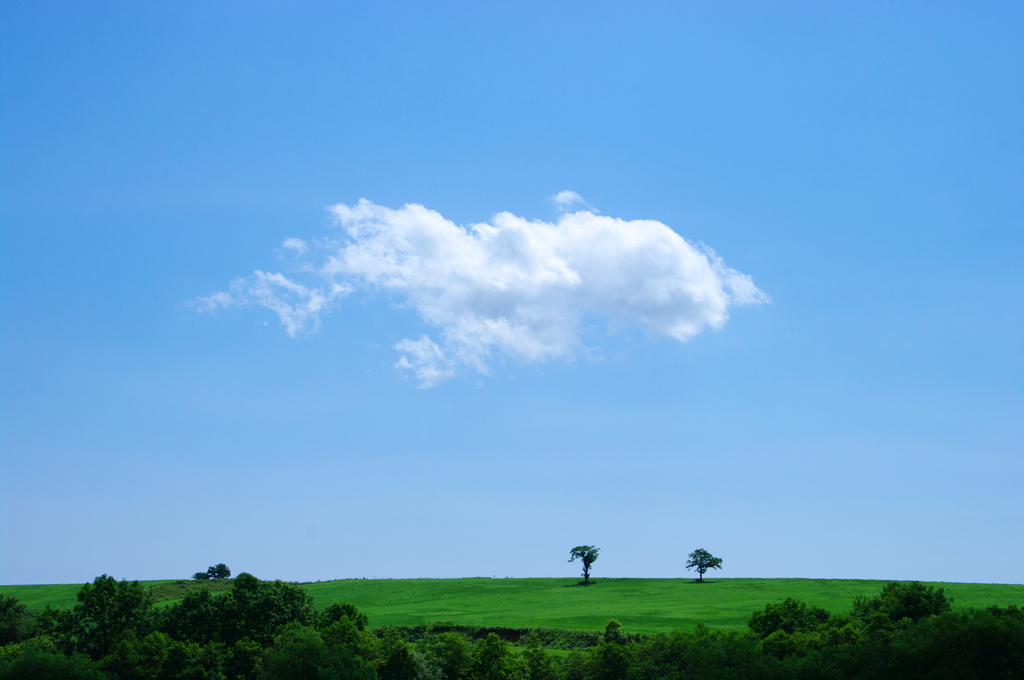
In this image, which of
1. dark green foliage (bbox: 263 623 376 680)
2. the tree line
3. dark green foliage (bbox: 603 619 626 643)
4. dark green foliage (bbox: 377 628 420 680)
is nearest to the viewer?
the tree line

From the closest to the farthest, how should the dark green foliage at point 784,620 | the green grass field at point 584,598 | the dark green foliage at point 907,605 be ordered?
the dark green foliage at point 784,620 < the dark green foliage at point 907,605 < the green grass field at point 584,598

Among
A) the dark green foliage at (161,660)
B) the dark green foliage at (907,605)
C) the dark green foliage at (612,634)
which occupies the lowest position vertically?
the dark green foliage at (161,660)

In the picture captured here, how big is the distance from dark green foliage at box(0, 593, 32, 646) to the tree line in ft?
31.2

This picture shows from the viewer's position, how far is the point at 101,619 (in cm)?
9669

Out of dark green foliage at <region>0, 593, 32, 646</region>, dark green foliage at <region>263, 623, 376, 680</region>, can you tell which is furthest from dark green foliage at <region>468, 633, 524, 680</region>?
dark green foliage at <region>0, 593, 32, 646</region>

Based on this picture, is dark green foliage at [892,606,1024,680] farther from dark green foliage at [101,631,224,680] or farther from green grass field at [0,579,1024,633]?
dark green foliage at [101,631,224,680]

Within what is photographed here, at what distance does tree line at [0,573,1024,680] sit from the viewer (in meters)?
74.9

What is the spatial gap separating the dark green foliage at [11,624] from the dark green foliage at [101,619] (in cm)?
2356

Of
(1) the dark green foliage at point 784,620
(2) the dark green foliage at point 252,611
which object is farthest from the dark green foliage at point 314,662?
(1) the dark green foliage at point 784,620

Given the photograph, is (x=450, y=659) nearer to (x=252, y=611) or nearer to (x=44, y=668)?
(x=252, y=611)

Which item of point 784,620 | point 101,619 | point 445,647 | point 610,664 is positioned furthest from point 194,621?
point 784,620

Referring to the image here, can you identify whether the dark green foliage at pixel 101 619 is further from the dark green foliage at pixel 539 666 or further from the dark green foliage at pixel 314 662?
the dark green foliage at pixel 539 666

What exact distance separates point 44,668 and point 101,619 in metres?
15.6

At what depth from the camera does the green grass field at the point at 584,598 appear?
138500 mm
